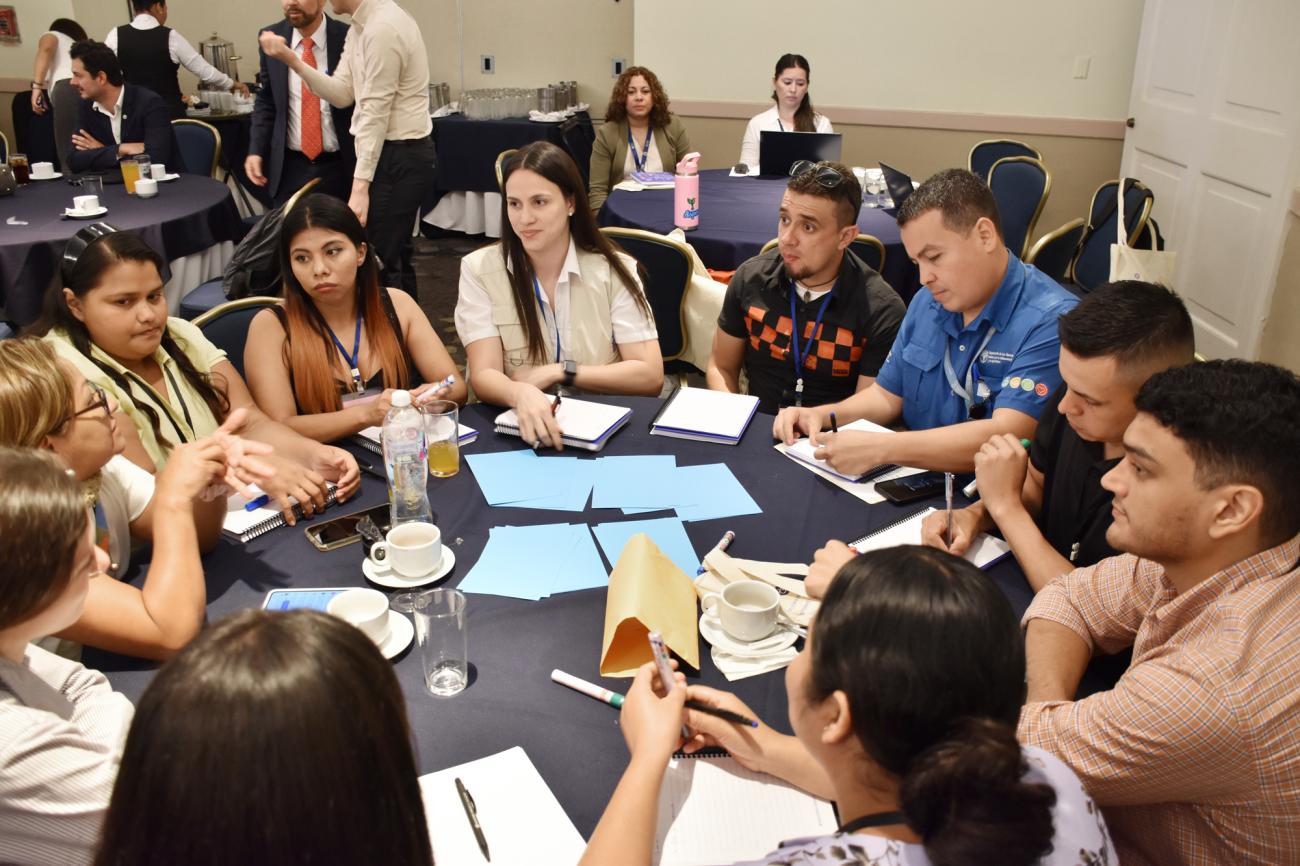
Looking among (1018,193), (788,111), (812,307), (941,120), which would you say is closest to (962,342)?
(812,307)

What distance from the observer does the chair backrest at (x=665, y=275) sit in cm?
344

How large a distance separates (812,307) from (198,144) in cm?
480

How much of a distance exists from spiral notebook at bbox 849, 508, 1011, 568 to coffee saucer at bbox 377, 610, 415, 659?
2.79 ft

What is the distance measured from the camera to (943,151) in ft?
22.1

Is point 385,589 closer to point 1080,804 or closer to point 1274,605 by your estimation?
point 1080,804

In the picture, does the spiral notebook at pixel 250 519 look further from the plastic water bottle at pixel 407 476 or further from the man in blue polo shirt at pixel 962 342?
the man in blue polo shirt at pixel 962 342

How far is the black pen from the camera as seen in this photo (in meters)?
1.12

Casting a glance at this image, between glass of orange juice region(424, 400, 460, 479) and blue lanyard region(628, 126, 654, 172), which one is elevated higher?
blue lanyard region(628, 126, 654, 172)

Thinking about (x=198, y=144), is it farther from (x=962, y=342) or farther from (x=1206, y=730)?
(x=1206, y=730)

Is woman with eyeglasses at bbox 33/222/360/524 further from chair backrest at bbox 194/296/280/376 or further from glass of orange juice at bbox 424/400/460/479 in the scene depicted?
chair backrest at bbox 194/296/280/376

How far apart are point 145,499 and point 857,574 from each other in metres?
1.48

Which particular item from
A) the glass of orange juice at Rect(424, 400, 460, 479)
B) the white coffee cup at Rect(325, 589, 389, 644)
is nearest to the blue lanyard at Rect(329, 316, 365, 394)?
the glass of orange juice at Rect(424, 400, 460, 479)

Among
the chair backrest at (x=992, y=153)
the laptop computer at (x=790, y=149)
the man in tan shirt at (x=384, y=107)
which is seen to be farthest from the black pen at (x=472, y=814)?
the chair backrest at (x=992, y=153)

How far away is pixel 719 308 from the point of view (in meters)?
3.25
